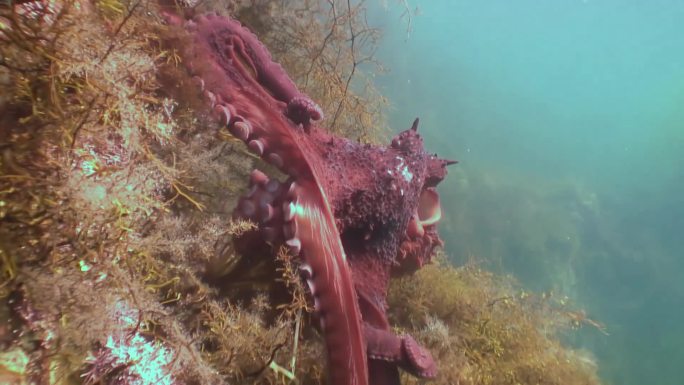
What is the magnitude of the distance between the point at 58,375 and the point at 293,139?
72.3 inches

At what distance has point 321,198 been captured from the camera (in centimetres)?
270

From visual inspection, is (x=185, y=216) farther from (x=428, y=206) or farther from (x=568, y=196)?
(x=568, y=196)

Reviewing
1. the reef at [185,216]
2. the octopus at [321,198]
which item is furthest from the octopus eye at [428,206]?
the octopus at [321,198]

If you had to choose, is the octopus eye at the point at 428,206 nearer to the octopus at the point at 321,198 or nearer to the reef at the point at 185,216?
the reef at the point at 185,216

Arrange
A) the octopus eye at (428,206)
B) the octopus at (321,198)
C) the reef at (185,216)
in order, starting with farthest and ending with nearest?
1. the octopus eye at (428,206)
2. the octopus at (321,198)
3. the reef at (185,216)

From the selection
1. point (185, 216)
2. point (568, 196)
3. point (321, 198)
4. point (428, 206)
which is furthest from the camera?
point (568, 196)

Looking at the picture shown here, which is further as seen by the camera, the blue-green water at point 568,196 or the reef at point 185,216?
the blue-green water at point 568,196

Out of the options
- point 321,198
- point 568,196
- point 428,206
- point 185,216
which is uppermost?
point 568,196

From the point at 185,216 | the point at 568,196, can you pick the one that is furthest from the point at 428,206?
the point at 568,196

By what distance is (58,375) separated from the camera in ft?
5.38

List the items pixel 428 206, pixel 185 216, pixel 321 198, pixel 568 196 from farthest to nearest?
1. pixel 568 196
2. pixel 428 206
3. pixel 185 216
4. pixel 321 198

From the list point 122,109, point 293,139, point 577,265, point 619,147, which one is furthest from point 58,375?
point 619,147

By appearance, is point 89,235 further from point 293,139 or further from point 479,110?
point 479,110

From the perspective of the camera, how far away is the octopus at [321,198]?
2.46 metres
